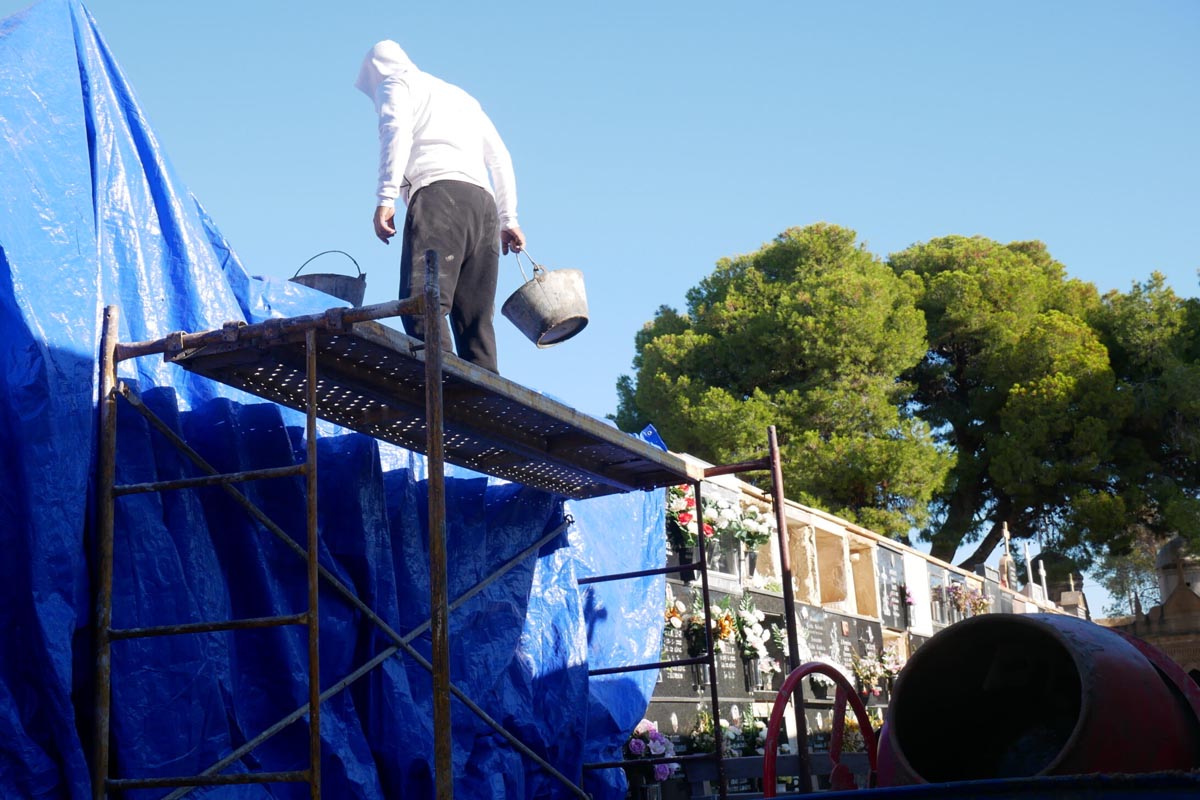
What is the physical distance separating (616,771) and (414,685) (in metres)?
1.70

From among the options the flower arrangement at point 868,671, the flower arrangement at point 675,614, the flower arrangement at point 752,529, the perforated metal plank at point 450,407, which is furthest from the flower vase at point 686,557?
the flower arrangement at point 868,671

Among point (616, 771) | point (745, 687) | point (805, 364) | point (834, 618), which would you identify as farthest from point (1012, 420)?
point (616, 771)

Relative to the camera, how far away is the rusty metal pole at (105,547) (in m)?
3.71

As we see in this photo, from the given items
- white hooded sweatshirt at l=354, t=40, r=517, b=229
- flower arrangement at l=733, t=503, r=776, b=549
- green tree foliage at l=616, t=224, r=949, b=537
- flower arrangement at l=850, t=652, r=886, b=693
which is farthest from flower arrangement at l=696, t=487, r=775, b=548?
green tree foliage at l=616, t=224, r=949, b=537

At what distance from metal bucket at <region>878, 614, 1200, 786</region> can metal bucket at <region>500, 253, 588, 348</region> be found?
6.25 feet

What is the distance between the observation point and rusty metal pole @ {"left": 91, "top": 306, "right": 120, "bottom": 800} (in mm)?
3715

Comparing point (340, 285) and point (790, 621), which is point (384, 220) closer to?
point (340, 285)

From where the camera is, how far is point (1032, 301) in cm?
2627

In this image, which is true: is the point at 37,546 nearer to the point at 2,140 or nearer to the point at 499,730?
the point at 2,140

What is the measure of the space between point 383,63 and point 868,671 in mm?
9376

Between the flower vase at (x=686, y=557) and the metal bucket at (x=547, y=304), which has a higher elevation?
the metal bucket at (x=547, y=304)

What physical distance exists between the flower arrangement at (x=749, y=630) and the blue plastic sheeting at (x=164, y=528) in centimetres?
377

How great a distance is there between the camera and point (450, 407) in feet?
15.6

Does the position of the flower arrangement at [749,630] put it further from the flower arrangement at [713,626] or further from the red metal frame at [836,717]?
the red metal frame at [836,717]
